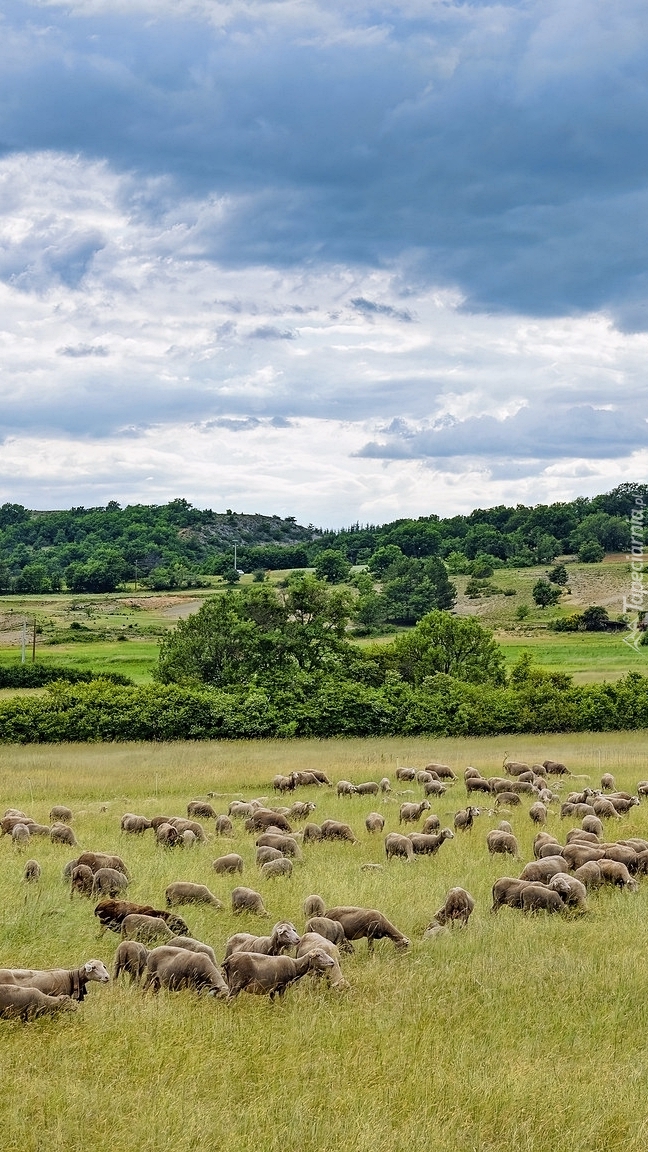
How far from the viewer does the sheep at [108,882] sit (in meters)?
16.2

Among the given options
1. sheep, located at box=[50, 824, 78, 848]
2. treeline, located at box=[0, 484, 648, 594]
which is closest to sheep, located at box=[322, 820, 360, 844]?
sheep, located at box=[50, 824, 78, 848]

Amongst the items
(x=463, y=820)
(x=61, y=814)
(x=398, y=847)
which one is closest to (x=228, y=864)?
(x=398, y=847)

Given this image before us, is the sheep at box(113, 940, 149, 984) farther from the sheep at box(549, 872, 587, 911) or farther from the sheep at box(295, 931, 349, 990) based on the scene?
the sheep at box(549, 872, 587, 911)

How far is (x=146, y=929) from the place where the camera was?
43.6ft

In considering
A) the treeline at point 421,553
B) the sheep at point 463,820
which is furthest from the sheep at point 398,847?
the treeline at point 421,553

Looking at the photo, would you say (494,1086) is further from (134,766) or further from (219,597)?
(219,597)

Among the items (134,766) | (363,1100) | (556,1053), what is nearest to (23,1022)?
(363,1100)

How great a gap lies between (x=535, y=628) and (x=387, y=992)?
344ft

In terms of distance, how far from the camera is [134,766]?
3462cm

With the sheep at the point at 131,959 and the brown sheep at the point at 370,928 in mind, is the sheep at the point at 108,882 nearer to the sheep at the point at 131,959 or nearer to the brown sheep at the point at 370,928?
the sheep at the point at 131,959

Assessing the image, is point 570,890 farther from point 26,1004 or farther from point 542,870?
point 26,1004

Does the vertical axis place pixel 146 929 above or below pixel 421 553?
below

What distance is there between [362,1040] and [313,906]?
4038 mm

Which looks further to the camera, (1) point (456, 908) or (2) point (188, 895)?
(2) point (188, 895)
